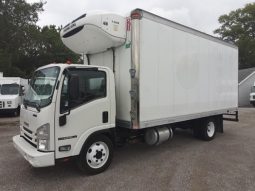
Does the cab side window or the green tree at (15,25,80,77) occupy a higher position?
the green tree at (15,25,80,77)

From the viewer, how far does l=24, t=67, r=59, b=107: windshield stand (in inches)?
166

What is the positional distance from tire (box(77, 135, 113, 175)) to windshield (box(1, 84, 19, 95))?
1149 centimetres

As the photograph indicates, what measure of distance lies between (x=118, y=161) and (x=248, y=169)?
2.88 metres

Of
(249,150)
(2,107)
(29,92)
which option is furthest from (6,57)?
(249,150)

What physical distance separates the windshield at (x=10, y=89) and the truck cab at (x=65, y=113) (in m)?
10.6

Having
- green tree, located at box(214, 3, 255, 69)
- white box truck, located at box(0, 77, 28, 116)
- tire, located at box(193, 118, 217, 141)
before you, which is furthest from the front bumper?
green tree, located at box(214, 3, 255, 69)

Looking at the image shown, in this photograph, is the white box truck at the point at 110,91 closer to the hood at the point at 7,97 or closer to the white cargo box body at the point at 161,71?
the white cargo box body at the point at 161,71

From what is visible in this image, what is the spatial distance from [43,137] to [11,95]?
1147cm

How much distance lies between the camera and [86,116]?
451 cm

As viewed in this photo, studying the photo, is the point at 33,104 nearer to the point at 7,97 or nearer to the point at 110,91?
the point at 110,91

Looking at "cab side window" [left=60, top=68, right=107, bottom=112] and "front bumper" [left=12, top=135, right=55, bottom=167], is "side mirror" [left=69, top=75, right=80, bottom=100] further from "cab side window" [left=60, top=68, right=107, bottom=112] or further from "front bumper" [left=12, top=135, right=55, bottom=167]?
"front bumper" [left=12, top=135, right=55, bottom=167]

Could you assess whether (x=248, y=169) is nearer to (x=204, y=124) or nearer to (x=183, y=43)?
(x=204, y=124)

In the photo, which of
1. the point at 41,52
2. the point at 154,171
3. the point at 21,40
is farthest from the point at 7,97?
the point at 41,52

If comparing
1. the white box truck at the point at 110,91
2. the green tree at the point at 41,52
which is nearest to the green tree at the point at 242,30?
the green tree at the point at 41,52
